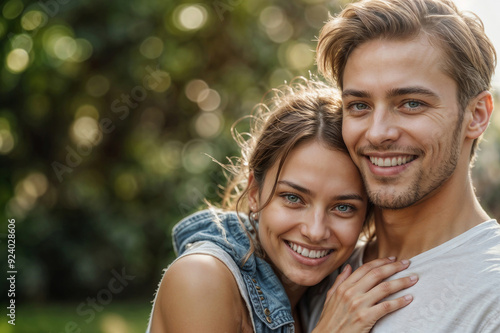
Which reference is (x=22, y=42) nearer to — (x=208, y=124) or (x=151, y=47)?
(x=151, y=47)

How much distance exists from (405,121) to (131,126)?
3.60 m

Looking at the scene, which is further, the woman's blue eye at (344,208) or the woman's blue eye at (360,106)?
the woman's blue eye at (344,208)

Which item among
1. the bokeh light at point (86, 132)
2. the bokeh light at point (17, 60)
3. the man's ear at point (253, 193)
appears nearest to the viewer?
the man's ear at point (253, 193)

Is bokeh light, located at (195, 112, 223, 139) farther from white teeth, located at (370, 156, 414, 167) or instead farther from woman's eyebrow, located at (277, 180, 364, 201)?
white teeth, located at (370, 156, 414, 167)

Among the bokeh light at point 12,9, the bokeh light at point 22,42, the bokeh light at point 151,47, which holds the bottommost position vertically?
the bokeh light at point 151,47

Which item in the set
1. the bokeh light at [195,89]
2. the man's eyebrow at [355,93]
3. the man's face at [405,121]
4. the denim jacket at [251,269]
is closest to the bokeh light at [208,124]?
the bokeh light at [195,89]

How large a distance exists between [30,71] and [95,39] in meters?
0.56

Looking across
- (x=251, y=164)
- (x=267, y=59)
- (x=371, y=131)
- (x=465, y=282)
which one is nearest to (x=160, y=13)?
(x=267, y=59)

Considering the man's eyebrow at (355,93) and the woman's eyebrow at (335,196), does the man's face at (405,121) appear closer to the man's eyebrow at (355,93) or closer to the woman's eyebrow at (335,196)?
the man's eyebrow at (355,93)

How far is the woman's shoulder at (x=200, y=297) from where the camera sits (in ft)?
6.95

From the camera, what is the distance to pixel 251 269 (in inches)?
93.7

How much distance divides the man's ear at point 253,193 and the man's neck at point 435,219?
562mm

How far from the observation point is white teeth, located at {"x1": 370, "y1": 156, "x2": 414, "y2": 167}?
6.91 feet

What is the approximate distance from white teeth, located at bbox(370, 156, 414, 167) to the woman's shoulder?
0.70 metres
